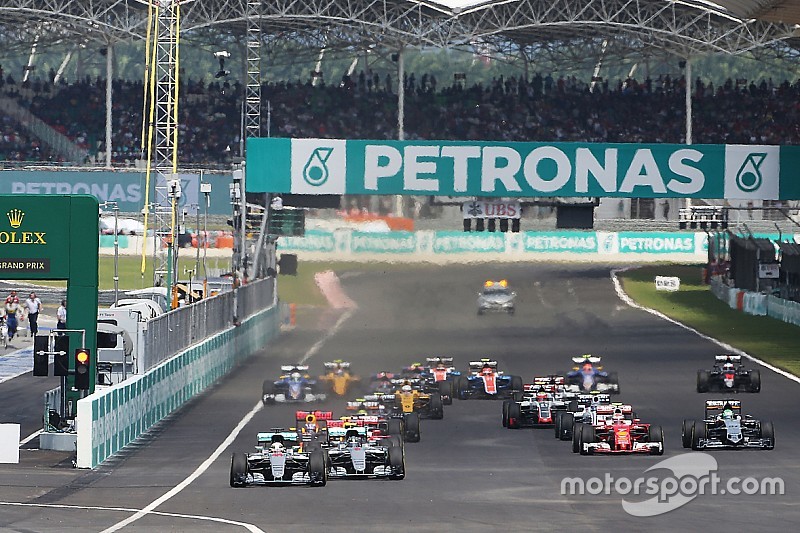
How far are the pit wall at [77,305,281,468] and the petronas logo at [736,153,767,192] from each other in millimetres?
14944

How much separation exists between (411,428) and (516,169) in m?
21.9

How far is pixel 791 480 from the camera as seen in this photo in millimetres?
23719

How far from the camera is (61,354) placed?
90.8 feet

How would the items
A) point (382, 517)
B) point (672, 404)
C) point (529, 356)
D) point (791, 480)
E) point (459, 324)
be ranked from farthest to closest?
1. point (459, 324)
2. point (529, 356)
3. point (672, 404)
4. point (791, 480)
5. point (382, 517)

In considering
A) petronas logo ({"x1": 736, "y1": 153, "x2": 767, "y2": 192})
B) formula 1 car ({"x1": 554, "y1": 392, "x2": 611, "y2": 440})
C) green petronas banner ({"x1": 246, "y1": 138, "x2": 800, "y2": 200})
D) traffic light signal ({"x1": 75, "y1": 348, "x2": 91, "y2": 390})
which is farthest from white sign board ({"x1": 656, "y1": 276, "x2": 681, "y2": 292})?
traffic light signal ({"x1": 75, "y1": 348, "x2": 91, "y2": 390})

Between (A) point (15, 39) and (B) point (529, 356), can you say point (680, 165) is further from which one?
(A) point (15, 39)

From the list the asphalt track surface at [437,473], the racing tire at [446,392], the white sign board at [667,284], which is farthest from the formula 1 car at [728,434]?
the white sign board at [667,284]

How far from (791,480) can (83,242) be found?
12.4 meters

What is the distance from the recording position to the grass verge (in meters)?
51.6

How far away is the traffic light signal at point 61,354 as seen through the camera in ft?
90.8

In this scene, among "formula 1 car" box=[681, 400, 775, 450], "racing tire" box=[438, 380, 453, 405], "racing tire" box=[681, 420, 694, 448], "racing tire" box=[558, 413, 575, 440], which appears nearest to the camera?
"formula 1 car" box=[681, 400, 775, 450]

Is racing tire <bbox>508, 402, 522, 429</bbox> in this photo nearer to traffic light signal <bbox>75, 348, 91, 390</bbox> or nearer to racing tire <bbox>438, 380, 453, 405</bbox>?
racing tire <bbox>438, 380, 453, 405</bbox>

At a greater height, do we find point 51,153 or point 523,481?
point 51,153

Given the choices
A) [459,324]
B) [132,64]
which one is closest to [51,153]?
[459,324]
